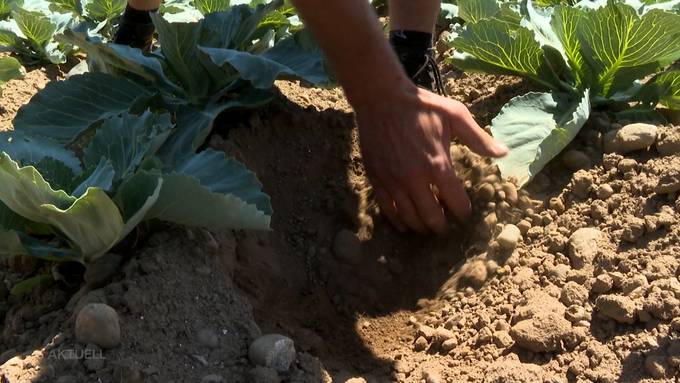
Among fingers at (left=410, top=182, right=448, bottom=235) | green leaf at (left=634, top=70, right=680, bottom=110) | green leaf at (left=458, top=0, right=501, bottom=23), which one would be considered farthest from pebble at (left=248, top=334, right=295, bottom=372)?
green leaf at (left=458, top=0, right=501, bottom=23)

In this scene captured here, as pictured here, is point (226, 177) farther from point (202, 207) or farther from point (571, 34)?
point (571, 34)

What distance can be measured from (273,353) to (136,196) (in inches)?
18.1

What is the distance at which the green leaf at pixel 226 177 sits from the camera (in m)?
1.94

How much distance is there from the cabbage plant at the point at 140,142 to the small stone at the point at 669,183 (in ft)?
3.01

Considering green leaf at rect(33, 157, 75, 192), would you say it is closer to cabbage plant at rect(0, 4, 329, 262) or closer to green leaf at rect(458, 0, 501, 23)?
cabbage plant at rect(0, 4, 329, 262)

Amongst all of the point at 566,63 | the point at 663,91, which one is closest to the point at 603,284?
the point at 663,91

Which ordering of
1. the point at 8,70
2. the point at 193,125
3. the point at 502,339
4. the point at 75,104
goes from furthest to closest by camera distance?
the point at 8,70 → the point at 75,104 → the point at 193,125 → the point at 502,339

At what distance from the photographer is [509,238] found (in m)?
2.12

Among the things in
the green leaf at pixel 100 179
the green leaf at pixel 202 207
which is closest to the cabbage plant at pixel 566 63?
the green leaf at pixel 202 207

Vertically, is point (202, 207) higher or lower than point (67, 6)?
higher

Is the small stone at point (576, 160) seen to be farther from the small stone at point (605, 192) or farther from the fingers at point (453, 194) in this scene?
the fingers at point (453, 194)

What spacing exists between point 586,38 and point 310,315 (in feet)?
3.40

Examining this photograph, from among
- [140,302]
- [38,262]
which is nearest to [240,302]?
[140,302]

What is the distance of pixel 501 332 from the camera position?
1.92 m
